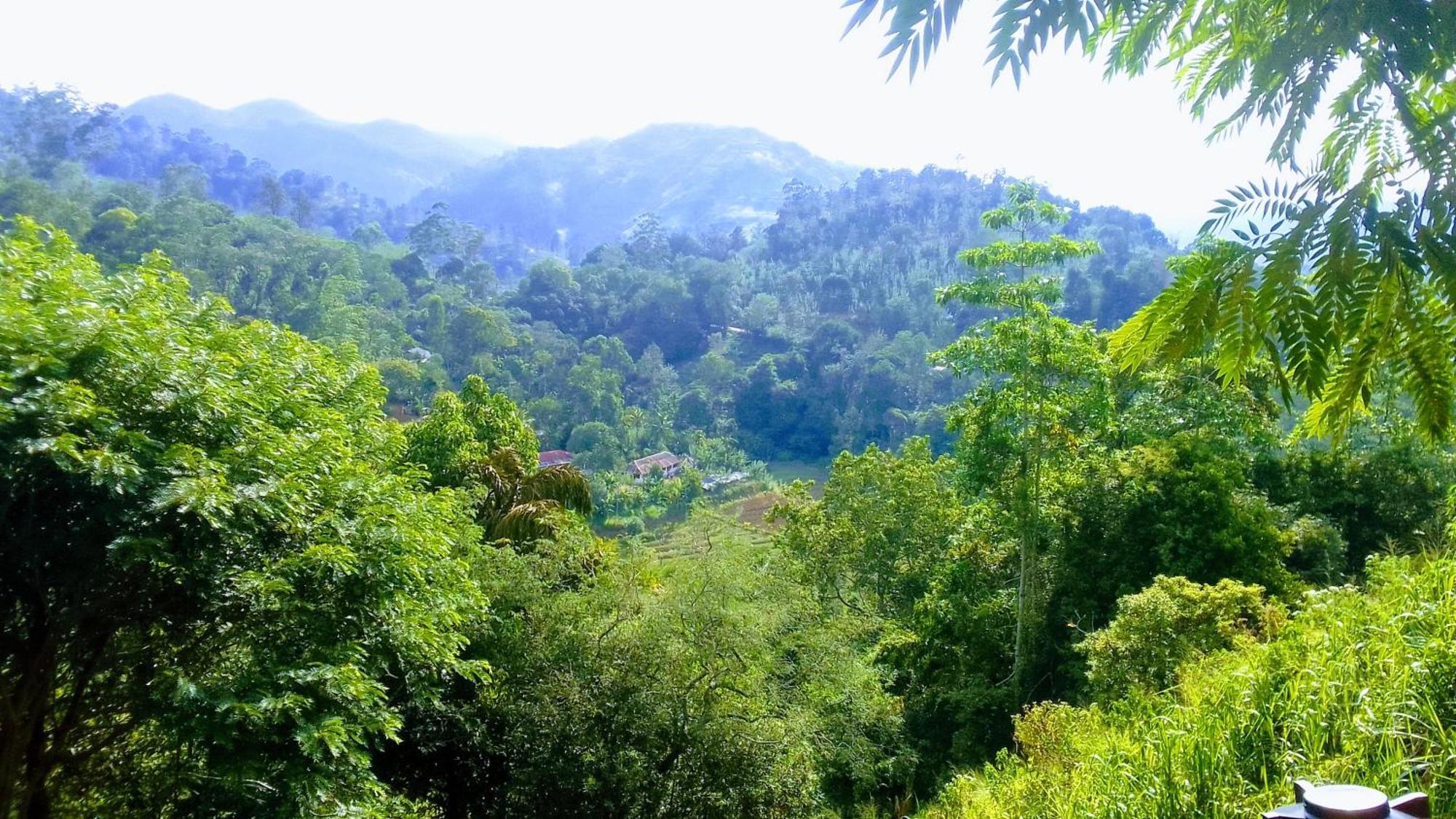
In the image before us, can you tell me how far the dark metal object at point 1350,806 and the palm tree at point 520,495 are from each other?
727cm

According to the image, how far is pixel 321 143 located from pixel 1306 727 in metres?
186

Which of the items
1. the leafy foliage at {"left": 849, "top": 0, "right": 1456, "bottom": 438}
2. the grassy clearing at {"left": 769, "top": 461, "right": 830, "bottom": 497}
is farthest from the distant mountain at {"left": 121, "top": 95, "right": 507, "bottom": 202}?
the leafy foliage at {"left": 849, "top": 0, "right": 1456, "bottom": 438}

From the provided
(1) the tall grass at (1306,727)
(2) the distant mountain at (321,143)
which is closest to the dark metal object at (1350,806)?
(1) the tall grass at (1306,727)

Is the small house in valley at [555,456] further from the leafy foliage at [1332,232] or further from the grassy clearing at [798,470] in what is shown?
the leafy foliage at [1332,232]

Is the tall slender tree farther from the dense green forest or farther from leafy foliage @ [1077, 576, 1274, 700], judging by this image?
leafy foliage @ [1077, 576, 1274, 700]

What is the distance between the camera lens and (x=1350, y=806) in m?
1.23

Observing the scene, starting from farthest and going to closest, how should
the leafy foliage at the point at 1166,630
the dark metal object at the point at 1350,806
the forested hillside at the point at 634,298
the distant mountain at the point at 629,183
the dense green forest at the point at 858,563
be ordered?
the distant mountain at the point at 629,183 < the forested hillside at the point at 634,298 < the leafy foliage at the point at 1166,630 < the dense green forest at the point at 858,563 < the dark metal object at the point at 1350,806

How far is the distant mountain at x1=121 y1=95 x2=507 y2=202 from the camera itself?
488ft

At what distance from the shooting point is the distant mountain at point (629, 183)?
133m

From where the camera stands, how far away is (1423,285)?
4.20 feet

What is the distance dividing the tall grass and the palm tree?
541cm

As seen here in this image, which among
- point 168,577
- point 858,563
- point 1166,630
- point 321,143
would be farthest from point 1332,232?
point 321,143


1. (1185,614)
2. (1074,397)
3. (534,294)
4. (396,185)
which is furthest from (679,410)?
(396,185)

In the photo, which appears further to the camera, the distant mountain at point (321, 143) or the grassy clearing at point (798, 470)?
the distant mountain at point (321, 143)
